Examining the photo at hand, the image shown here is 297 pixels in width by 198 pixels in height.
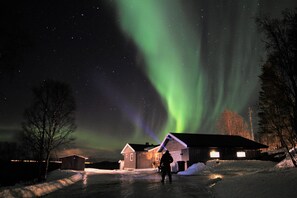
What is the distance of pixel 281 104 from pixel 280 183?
5.33m

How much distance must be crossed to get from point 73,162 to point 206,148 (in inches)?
1183

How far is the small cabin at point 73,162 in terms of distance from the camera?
49000 millimetres

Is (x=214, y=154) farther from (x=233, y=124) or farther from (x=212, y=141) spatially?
(x=233, y=124)

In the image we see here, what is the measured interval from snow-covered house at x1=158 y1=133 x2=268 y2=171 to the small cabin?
22716 mm

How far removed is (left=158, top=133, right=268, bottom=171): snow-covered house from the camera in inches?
1207

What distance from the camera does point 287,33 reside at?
34.9ft

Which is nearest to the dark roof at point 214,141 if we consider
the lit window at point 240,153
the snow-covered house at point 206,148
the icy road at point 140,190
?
the snow-covered house at point 206,148

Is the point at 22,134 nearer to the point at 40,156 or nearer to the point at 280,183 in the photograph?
the point at 40,156

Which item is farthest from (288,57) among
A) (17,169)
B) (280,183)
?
(17,169)

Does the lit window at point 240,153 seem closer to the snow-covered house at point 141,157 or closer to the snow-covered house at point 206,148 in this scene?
the snow-covered house at point 206,148

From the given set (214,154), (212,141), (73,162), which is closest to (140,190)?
(214,154)

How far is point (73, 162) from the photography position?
4928cm

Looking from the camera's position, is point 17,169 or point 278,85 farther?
point 17,169

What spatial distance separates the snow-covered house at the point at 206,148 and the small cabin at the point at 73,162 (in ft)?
74.5
